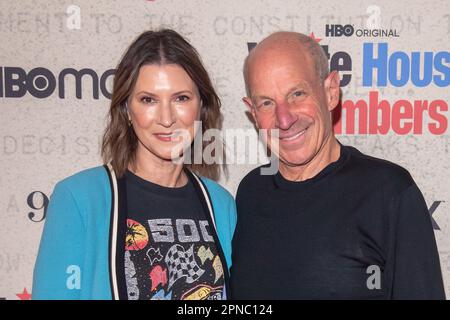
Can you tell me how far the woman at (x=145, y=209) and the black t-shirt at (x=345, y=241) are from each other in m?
0.16

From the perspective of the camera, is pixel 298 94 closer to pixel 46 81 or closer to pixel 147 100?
pixel 147 100

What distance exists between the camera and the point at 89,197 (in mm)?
1584

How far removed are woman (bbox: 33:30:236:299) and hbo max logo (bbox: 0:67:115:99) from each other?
0.44 meters

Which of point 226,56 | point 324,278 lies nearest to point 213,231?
point 324,278

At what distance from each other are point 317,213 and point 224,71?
0.83m

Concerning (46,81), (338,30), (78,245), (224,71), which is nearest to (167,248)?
(78,245)

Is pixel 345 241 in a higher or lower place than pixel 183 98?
lower

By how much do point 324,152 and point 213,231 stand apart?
0.46 m

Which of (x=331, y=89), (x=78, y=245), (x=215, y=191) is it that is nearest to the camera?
(x=78, y=245)

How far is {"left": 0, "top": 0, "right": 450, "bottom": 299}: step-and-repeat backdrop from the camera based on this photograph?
7.10ft

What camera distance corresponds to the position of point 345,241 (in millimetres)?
1604

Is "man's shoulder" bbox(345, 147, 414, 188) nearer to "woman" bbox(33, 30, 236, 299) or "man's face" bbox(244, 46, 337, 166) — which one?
"man's face" bbox(244, 46, 337, 166)

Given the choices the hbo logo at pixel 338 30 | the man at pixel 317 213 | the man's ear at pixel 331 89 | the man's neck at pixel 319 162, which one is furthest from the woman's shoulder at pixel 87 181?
the hbo logo at pixel 338 30

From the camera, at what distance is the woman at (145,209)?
1.53m
